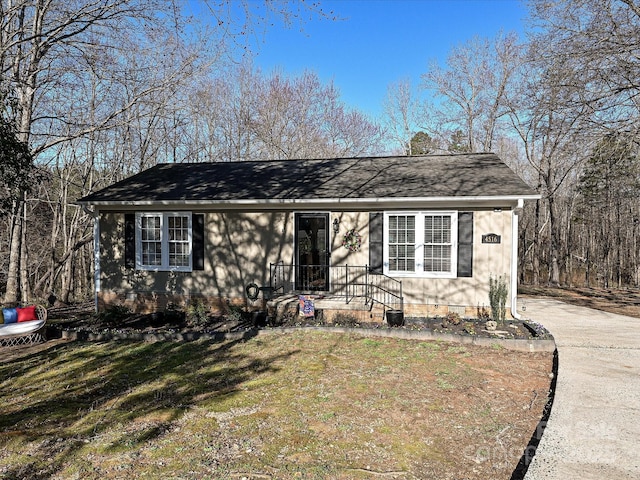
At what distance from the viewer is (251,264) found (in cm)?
988

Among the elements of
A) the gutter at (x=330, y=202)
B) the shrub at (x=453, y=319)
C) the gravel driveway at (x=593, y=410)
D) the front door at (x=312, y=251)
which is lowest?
the gravel driveway at (x=593, y=410)

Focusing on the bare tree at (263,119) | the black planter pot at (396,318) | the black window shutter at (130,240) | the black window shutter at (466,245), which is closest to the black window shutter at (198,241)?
the black window shutter at (130,240)

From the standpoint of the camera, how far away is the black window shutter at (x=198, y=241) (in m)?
9.91

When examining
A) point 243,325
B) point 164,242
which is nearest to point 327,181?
point 243,325

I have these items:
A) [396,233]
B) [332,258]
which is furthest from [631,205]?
[332,258]

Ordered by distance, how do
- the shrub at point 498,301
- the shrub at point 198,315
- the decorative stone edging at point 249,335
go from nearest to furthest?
the decorative stone edging at point 249,335, the shrub at point 498,301, the shrub at point 198,315

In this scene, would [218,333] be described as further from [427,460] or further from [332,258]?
[427,460]

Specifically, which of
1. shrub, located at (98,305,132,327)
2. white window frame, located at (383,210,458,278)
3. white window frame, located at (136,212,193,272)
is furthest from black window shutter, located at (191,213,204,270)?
white window frame, located at (383,210,458,278)

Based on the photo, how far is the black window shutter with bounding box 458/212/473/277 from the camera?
346 inches

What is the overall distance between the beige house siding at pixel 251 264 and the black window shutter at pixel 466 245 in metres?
0.12

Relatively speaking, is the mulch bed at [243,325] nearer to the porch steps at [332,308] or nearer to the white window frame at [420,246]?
the porch steps at [332,308]

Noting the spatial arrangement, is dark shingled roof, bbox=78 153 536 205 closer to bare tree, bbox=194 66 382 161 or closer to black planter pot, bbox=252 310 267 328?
black planter pot, bbox=252 310 267 328

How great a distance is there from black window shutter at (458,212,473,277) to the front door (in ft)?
9.79

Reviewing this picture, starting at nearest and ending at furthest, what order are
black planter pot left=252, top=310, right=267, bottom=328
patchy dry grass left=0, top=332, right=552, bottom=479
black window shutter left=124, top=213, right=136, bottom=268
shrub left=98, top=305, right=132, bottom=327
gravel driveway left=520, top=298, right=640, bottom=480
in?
1. gravel driveway left=520, top=298, right=640, bottom=480
2. patchy dry grass left=0, top=332, right=552, bottom=479
3. black planter pot left=252, top=310, right=267, bottom=328
4. shrub left=98, top=305, right=132, bottom=327
5. black window shutter left=124, top=213, right=136, bottom=268
